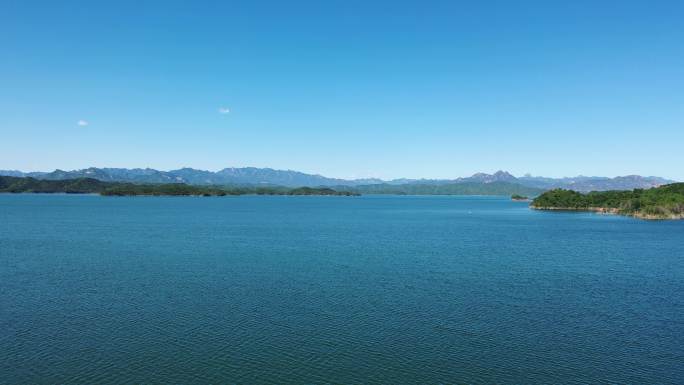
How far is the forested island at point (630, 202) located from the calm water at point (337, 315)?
228ft

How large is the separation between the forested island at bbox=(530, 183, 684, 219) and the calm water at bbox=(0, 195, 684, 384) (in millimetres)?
69388

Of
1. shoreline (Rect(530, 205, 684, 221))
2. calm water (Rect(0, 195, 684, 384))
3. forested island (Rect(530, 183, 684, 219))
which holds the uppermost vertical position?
forested island (Rect(530, 183, 684, 219))

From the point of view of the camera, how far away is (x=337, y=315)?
3084 cm

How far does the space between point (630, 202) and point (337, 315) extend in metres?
135

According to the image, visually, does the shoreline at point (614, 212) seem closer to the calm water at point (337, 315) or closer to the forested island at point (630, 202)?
the forested island at point (630, 202)

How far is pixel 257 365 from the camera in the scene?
22.6 metres

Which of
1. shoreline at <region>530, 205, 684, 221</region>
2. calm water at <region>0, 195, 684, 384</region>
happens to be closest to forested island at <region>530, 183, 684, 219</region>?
shoreline at <region>530, 205, 684, 221</region>

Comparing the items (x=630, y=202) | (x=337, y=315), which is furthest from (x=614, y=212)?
(x=337, y=315)

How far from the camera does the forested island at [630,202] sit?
116 m

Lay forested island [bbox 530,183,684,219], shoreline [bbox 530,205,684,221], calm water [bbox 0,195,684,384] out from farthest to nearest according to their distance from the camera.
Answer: forested island [bbox 530,183,684,219]
shoreline [bbox 530,205,684,221]
calm water [bbox 0,195,684,384]

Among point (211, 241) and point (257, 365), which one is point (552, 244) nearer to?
point (211, 241)

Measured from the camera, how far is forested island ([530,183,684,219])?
382ft

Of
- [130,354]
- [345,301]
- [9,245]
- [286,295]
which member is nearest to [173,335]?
[130,354]

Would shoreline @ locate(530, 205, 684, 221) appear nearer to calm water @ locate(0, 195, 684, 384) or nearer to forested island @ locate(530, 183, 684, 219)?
forested island @ locate(530, 183, 684, 219)
